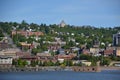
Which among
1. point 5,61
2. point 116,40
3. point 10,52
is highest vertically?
point 116,40

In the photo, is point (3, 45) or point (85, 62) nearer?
point (85, 62)

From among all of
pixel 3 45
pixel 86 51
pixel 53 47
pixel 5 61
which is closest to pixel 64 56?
pixel 86 51

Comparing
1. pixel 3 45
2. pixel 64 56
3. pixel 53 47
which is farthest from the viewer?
pixel 53 47

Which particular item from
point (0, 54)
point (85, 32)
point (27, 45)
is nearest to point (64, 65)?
point (0, 54)

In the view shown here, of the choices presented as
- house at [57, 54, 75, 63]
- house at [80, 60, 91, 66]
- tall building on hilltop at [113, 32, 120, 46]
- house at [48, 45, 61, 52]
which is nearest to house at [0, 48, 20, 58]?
house at [57, 54, 75, 63]

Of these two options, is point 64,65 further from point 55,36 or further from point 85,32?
point 85,32

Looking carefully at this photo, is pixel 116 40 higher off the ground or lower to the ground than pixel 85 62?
higher

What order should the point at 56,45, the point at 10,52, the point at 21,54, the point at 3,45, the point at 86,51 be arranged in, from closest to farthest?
the point at 21,54
the point at 10,52
the point at 86,51
the point at 3,45
the point at 56,45

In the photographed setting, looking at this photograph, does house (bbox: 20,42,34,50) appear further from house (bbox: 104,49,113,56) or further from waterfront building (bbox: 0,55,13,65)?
waterfront building (bbox: 0,55,13,65)

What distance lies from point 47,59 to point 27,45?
11014mm

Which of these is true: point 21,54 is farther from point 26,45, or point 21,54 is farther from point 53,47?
point 53,47

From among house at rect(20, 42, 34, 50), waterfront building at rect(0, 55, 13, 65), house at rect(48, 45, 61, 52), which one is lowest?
waterfront building at rect(0, 55, 13, 65)

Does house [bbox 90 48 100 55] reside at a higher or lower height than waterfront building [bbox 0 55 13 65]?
higher

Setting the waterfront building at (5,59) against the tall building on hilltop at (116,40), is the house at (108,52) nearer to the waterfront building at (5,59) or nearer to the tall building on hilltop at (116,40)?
the tall building on hilltop at (116,40)
